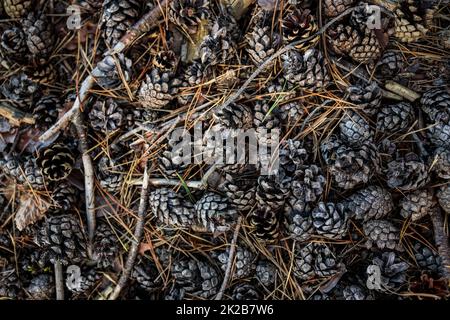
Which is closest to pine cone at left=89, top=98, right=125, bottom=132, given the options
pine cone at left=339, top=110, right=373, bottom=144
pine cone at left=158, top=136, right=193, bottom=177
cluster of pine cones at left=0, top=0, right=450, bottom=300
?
cluster of pine cones at left=0, top=0, right=450, bottom=300

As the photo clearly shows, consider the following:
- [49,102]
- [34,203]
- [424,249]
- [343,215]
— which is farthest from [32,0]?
[424,249]

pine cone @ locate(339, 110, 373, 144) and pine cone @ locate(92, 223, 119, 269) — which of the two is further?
pine cone @ locate(92, 223, 119, 269)

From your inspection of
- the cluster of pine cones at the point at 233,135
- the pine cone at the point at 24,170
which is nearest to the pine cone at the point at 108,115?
the cluster of pine cones at the point at 233,135

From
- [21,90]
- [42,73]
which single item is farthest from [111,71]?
[21,90]

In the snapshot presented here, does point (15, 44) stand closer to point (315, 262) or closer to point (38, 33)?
point (38, 33)

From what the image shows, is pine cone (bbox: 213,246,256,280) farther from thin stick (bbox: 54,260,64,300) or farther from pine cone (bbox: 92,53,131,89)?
pine cone (bbox: 92,53,131,89)

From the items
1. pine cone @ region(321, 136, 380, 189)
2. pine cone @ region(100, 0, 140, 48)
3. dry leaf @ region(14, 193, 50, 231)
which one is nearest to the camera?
pine cone @ region(321, 136, 380, 189)

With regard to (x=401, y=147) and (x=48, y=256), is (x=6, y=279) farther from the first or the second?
(x=401, y=147)
